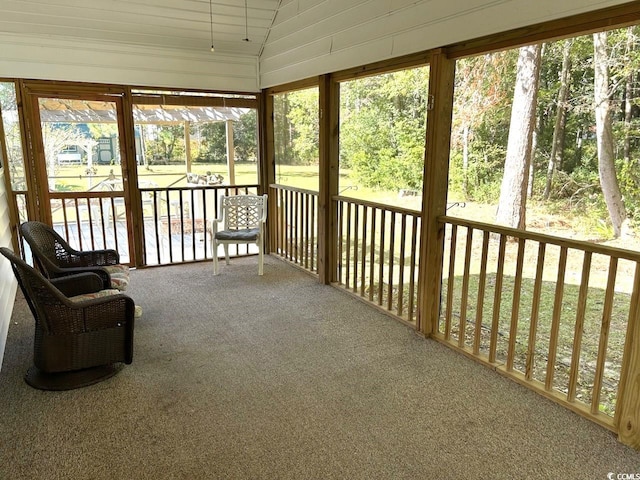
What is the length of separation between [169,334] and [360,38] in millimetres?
2795

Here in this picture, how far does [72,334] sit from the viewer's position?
8.26ft

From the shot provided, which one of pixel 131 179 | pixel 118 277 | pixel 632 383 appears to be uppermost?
pixel 131 179

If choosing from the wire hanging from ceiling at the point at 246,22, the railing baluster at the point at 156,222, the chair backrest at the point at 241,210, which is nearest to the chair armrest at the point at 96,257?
the railing baluster at the point at 156,222

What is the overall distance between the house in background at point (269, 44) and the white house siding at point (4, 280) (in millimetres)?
19

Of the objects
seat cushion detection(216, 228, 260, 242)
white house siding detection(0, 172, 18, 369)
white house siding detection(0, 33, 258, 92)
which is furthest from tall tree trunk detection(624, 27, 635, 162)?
white house siding detection(0, 172, 18, 369)

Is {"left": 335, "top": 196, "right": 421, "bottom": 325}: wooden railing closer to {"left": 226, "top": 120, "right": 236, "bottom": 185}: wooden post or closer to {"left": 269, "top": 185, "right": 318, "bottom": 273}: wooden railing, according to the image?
{"left": 269, "top": 185, "right": 318, "bottom": 273}: wooden railing

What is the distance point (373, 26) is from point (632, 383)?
2.92 metres

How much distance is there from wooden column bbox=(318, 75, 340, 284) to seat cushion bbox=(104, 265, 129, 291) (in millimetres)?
1888

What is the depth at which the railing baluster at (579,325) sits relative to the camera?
2.29 m

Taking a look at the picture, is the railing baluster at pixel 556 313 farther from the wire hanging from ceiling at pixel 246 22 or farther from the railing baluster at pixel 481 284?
the wire hanging from ceiling at pixel 246 22

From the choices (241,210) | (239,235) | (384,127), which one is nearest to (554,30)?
(384,127)

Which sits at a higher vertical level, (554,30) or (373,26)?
(373,26)

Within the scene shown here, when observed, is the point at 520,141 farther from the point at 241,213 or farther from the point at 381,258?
the point at 241,213

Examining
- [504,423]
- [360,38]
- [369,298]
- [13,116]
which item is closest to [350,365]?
[504,423]
